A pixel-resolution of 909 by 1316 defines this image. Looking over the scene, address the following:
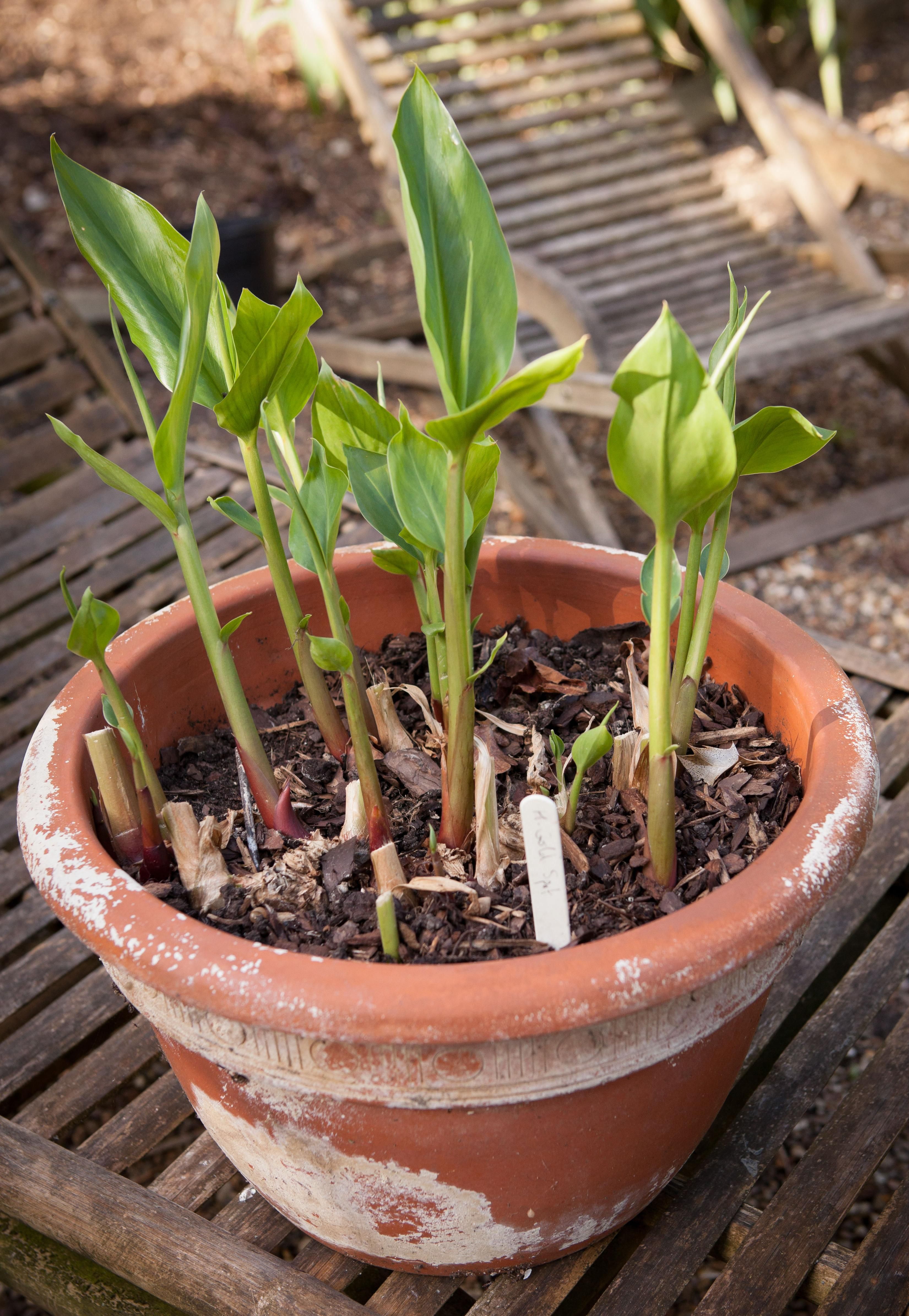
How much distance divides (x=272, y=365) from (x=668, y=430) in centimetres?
32

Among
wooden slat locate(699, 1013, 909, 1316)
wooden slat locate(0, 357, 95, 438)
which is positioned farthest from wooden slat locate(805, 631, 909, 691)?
wooden slat locate(0, 357, 95, 438)

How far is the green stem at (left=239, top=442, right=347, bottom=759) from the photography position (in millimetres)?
940

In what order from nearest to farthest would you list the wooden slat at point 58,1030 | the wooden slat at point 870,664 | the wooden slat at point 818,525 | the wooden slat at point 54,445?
1. the wooden slat at point 58,1030
2. the wooden slat at point 870,664
3. the wooden slat at point 54,445
4. the wooden slat at point 818,525

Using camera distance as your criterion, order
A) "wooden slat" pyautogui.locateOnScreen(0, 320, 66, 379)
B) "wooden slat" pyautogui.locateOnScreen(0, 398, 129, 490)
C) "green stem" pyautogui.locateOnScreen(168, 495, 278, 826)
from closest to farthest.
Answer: "green stem" pyautogui.locateOnScreen(168, 495, 278, 826) → "wooden slat" pyautogui.locateOnScreen(0, 398, 129, 490) → "wooden slat" pyautogui.locateOnScreen(0, 320, 66, 379)

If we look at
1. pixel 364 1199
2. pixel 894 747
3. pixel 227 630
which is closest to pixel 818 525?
pixel 894 747

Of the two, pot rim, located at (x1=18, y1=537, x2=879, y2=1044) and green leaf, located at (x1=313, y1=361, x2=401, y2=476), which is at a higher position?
green leaf, located at (x1=313, y1=361, x2=401, y2=476)

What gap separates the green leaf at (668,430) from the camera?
679 millimetres

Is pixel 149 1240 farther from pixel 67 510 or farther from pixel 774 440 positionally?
pixel 67 510

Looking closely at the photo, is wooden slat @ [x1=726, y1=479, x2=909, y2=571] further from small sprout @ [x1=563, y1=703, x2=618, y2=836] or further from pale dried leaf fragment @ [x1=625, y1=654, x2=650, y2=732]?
small sprout @ [x1=563, y1=703, x2=618, y2=836]

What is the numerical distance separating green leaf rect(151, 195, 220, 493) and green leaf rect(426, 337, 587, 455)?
0.17 metres

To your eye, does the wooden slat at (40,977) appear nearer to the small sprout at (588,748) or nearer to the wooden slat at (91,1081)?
the wooden slat at (91,1081)

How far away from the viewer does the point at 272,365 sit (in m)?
0.83

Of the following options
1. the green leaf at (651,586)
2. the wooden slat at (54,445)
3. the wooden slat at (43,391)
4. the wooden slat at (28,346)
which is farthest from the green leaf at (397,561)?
the wooden slat at (28,346)

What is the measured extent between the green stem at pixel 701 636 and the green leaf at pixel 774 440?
4cm
